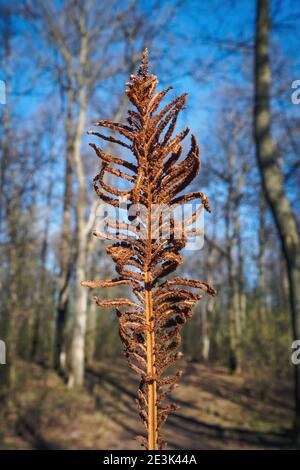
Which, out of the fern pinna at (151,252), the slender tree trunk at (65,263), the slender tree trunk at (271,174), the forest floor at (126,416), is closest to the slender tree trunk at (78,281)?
the forest floor at (126,416)

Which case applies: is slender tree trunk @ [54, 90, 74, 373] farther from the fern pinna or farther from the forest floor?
the fern pinna

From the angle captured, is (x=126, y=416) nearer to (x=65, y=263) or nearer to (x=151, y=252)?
(x=65, y=263)

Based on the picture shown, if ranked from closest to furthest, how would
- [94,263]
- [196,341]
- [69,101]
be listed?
[69,101]
[94,263]
[196,341]

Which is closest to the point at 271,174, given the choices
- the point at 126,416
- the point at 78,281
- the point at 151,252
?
the point at 78,281

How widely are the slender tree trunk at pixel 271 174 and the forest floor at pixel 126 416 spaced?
1787 mm

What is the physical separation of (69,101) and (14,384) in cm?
981

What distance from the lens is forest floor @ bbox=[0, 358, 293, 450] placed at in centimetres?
703

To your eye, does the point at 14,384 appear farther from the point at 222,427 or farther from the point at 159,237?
the point at 159,237

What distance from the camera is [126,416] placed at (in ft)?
29.1

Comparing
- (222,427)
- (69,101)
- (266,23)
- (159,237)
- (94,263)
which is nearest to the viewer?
(159,237)

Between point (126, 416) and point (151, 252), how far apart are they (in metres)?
9.27

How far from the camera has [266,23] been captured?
7.54 m
